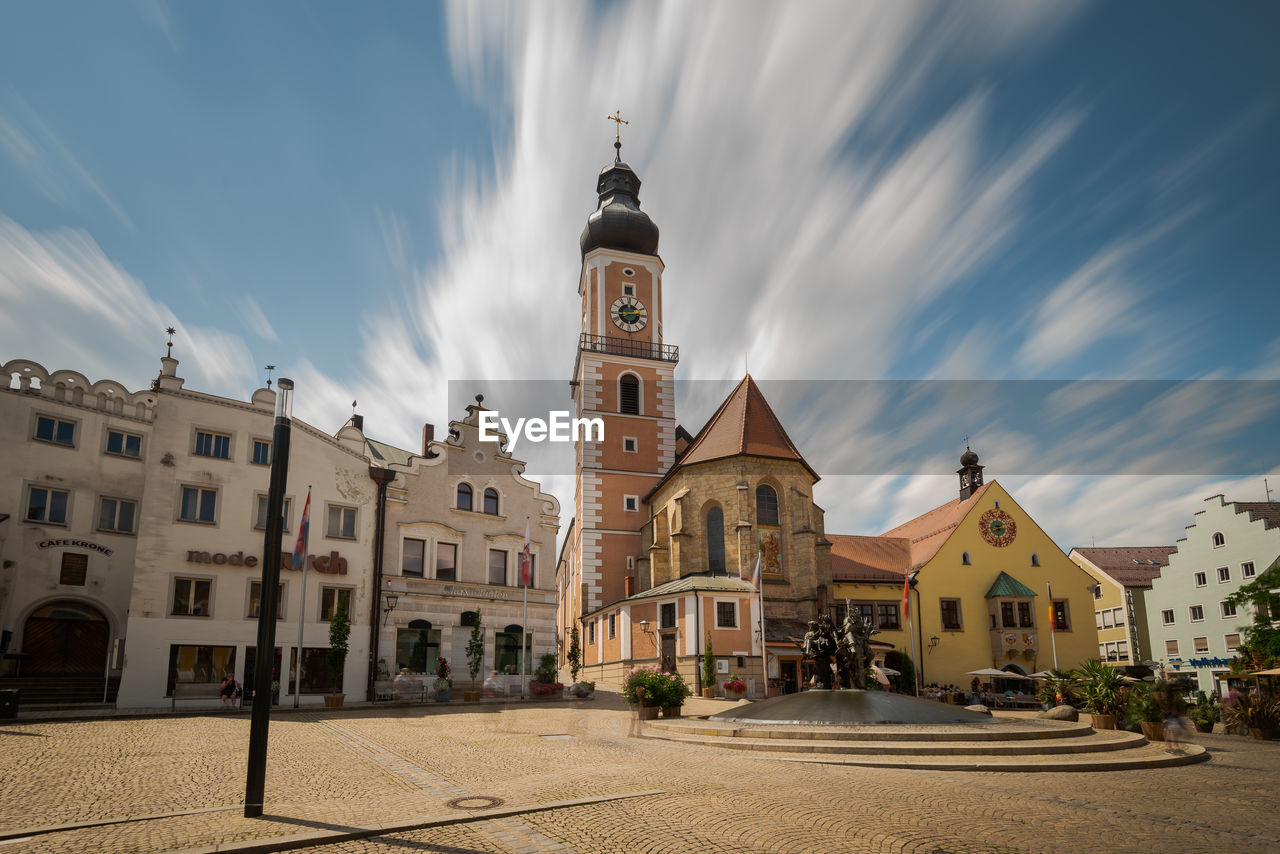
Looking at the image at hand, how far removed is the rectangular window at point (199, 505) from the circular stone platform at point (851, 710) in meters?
20.6

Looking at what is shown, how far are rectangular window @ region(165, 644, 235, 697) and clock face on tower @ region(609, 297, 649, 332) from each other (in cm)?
3346

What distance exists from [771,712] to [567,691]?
1697cm

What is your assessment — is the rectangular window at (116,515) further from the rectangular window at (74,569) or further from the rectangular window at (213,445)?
the rectangular window at (213,445)

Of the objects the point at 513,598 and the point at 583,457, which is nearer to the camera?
the point at 513,598

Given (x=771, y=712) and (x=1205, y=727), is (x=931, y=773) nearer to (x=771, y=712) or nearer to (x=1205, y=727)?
(x=771, y=712)

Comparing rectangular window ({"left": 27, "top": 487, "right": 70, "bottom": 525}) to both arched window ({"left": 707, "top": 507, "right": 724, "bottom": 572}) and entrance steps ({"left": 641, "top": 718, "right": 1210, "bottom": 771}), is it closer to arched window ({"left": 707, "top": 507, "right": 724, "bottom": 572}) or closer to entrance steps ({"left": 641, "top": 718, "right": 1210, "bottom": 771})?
entrance steps ({"left": 641, "top": 718, "right": 1210, "bottom": 771})

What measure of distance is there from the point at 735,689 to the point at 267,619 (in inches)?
1112

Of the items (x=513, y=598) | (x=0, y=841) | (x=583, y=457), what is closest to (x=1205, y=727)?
(x=513, y=598)

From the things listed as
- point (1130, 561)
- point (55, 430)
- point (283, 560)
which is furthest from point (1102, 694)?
point (1130, 561)

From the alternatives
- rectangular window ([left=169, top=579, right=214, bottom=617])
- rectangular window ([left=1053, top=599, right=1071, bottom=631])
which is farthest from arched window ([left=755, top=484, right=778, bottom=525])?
rectangular window ([left=169, top=579, right=214, bottom=617])

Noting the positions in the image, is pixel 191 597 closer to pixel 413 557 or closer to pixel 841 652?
pixel 413 557

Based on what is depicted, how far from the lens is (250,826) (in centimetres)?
895

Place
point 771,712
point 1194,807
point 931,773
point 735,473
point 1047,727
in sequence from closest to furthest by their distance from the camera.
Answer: point 1194,807, point 931,773, point 1047,727, point 771,712, point 735,473

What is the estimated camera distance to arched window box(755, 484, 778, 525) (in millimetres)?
44562
